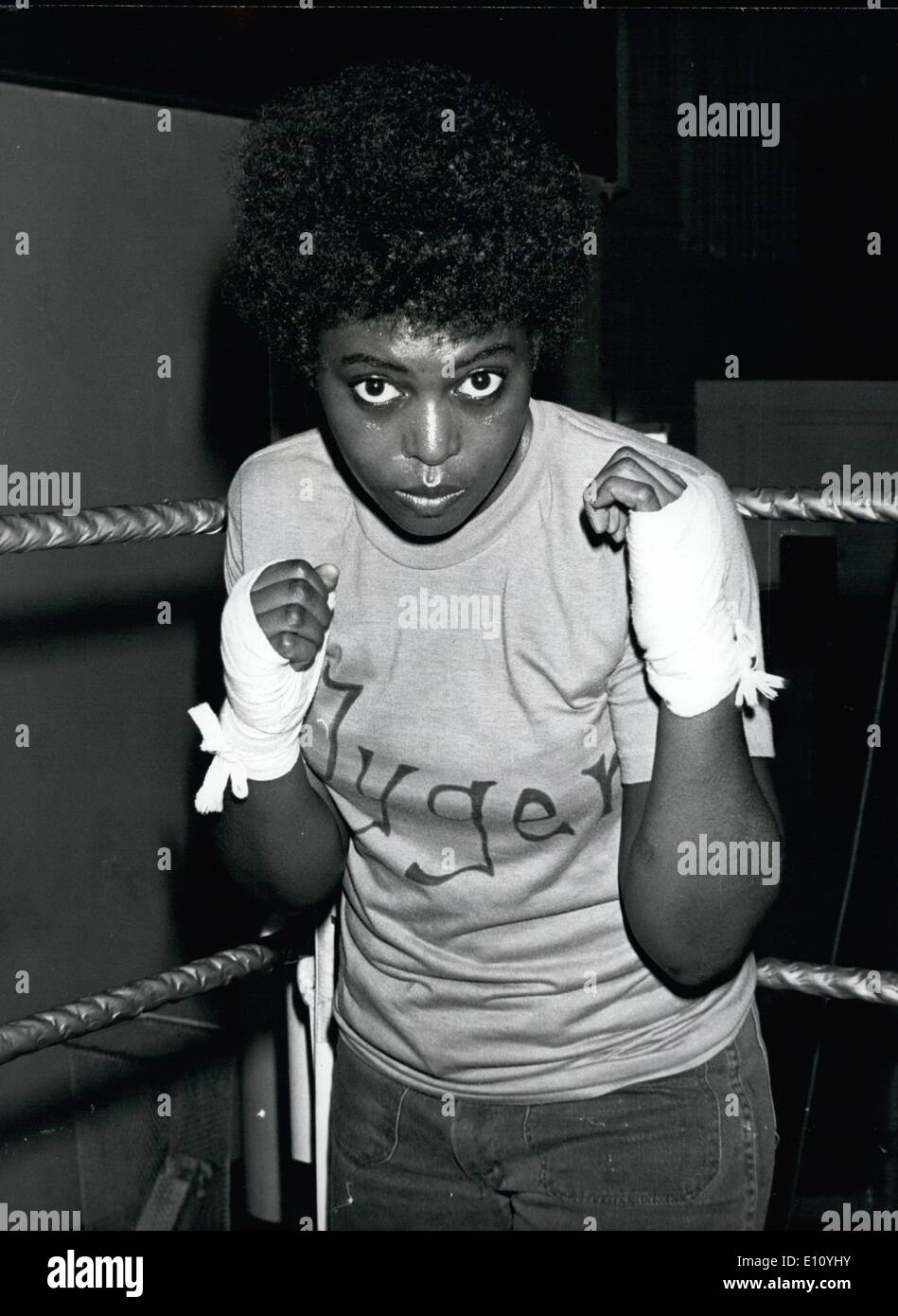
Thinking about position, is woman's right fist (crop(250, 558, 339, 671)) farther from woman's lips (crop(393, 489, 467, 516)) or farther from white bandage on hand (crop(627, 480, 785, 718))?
white bandage on hand (crop(627, 480, 785, 718))

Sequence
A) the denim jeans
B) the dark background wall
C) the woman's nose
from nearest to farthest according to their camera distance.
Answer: the woman's nose < the denim jeans < the dark background wall

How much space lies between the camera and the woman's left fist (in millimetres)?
831

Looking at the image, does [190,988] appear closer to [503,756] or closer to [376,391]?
[503,756]

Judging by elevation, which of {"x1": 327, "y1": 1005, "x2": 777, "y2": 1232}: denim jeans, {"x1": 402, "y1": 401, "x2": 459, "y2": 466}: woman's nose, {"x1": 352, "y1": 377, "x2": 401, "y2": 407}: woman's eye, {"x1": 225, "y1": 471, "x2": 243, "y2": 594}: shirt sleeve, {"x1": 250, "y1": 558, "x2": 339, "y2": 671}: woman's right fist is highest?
{"x1": 352, "y1": 377, "x2": 401, "y2": 407}: woman's eye

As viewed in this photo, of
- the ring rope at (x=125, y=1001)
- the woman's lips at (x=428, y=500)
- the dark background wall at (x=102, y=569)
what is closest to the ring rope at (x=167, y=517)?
the woman's lips at (x=428, y=500)

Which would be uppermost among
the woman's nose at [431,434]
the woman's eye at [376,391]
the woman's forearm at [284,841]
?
the woman's eye at [376,391]

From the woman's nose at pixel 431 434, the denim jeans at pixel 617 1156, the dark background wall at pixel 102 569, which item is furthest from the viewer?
the dark background wall at pixel 102 569

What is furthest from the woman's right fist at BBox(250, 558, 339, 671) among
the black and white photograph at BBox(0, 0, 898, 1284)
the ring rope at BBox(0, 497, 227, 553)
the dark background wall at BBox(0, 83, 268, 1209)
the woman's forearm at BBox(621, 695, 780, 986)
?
the dark background wall at BBox(0, 83, 268, 1209)

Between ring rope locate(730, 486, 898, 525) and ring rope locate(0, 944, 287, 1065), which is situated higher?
ring rope locate(730, 486, 898, 525)

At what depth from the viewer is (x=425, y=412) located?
824 millimetres

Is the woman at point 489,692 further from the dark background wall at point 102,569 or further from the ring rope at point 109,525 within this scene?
the dark background wall at point 102,569

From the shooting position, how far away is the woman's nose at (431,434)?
32.4 inches

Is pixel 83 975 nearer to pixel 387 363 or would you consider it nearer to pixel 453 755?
pixel 453 755
